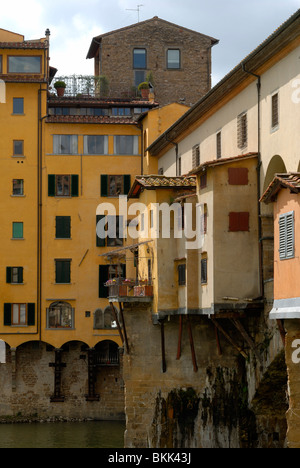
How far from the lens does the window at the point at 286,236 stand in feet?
99.1

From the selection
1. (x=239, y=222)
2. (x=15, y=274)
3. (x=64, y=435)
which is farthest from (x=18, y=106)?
(x=239, y=222)

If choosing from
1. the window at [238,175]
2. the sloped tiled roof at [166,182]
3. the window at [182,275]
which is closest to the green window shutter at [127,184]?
the sloped tiled roof at [166,182]

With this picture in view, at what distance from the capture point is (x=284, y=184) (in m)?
30.6

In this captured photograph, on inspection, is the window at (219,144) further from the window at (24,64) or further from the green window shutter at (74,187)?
the window at (24,64)

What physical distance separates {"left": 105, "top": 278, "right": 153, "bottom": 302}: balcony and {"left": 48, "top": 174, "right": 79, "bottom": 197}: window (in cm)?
1397

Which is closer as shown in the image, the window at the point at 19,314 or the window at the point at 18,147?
the window at the point at 19,314

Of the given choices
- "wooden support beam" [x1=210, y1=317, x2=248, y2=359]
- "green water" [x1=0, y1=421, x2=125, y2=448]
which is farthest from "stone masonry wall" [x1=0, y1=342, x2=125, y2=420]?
"wooden support beam" [x1=210, y1=317, x2=248, y2=359]

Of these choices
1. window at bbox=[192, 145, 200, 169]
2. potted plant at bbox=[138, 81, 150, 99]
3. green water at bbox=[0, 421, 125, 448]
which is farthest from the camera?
potted plant at bbox=[138, 81, 150, 99]

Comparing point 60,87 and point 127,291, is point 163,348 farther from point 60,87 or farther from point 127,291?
point 60,87

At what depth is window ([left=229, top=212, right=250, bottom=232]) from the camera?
1481 inches

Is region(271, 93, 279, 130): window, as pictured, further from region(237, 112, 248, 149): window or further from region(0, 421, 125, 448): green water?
region(0, 421, 125, 448): green water

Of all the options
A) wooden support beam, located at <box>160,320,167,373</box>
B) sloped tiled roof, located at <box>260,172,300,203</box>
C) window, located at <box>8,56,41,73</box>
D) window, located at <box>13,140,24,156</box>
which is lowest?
wooden support beam, located at <box>160,320,167,373</box>

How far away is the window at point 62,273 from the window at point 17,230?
7.69ft

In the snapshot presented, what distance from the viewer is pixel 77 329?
2335 inches
